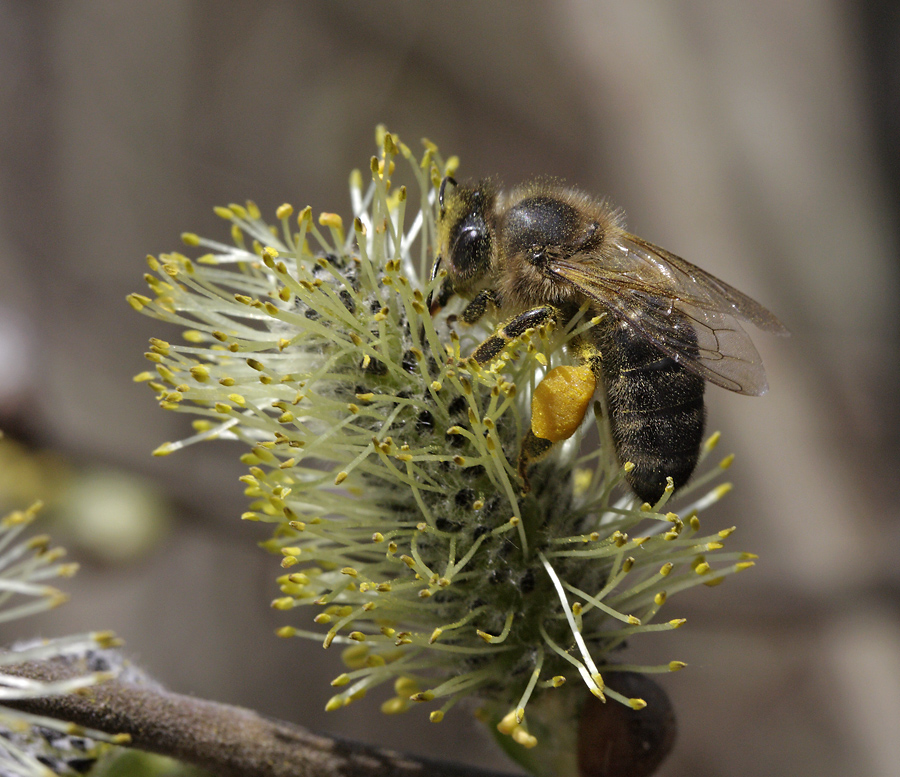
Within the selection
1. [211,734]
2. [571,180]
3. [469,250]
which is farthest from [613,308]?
[571,180]

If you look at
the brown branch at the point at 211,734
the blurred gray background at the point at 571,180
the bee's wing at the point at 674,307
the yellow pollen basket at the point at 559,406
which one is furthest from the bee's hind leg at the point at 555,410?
the blurred gray background at the point at 571,180

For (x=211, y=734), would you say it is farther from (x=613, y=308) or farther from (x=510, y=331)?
(x=613, y=308)

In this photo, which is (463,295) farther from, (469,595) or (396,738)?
(396,738)

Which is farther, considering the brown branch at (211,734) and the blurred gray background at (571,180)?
the blurred gray background at (571,180)

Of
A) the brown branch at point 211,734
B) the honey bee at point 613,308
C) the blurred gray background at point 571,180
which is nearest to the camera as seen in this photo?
the brown branch at point 211,734

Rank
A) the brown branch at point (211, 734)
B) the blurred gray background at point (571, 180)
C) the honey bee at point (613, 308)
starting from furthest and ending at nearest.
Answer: the blurred gray background at point (571, 180) < the honey bee at point (613, 308) < the brown branch at point (211, 734)

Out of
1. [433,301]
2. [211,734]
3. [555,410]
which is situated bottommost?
[211,734]

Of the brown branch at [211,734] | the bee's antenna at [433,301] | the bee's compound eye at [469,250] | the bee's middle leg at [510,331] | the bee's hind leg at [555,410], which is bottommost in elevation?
the brown branch at [211,734]

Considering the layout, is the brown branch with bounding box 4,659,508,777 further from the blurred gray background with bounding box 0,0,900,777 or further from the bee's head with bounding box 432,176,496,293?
the blurred gray background with bounding box 0,0,900,777

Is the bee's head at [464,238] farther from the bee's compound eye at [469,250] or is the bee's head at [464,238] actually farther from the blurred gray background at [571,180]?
the blurred gray background at [571,180]
